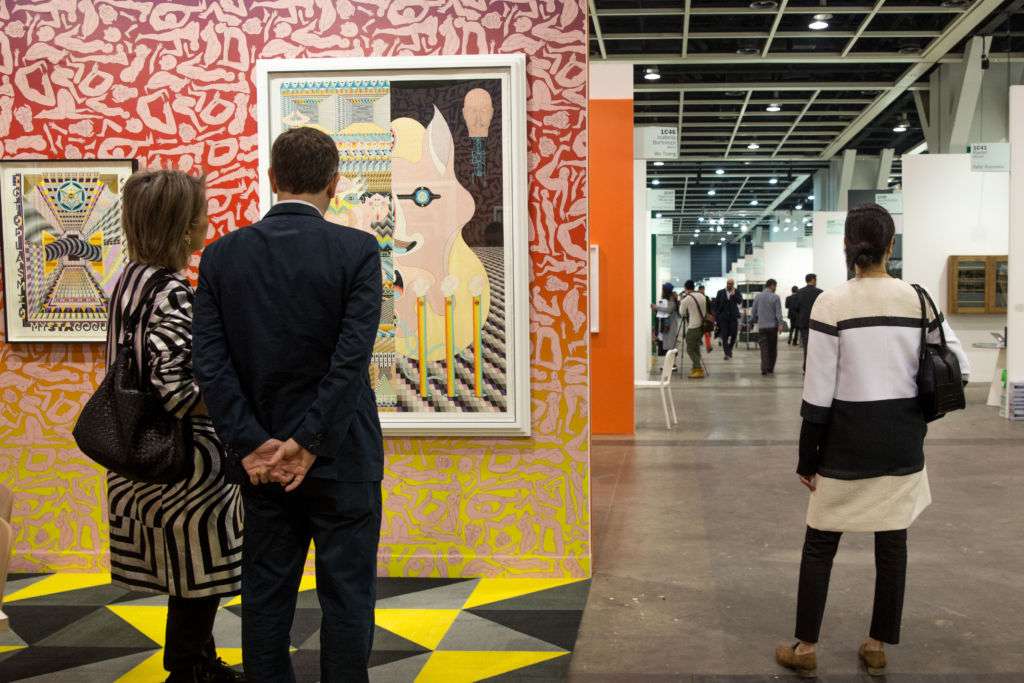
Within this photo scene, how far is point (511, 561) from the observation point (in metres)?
4.10

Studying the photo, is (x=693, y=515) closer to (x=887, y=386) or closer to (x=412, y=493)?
(x=412, y=493)

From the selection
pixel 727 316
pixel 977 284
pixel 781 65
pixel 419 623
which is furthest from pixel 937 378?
pixel 727 316

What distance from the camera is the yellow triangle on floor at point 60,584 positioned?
12.8ft

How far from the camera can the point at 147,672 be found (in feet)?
10.2

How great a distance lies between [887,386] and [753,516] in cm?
266

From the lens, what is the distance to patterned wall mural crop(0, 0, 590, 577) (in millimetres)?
3982

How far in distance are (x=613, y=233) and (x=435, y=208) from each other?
4.51 meters

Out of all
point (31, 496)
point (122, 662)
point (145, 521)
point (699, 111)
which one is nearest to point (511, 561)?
point (122, 662)

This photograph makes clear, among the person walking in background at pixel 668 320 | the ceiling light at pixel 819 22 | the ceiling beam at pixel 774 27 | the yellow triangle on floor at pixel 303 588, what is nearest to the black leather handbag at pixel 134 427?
the yellow triangle on floor at pixel 303 588

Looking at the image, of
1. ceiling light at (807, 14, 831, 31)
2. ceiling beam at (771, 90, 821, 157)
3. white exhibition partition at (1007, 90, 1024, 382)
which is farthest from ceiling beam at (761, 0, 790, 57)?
ceiling beam at (771, 90, 821, 157)

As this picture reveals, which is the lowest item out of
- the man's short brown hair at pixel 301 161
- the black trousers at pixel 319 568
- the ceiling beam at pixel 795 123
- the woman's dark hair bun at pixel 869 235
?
the black trousers at pixel 319 568

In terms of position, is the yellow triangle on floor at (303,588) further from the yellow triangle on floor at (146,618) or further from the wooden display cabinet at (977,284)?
the wooden display cabinet at (977,284)

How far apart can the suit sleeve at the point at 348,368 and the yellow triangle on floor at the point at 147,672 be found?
54.3 inches

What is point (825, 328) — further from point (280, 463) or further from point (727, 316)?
point (727, 316)
